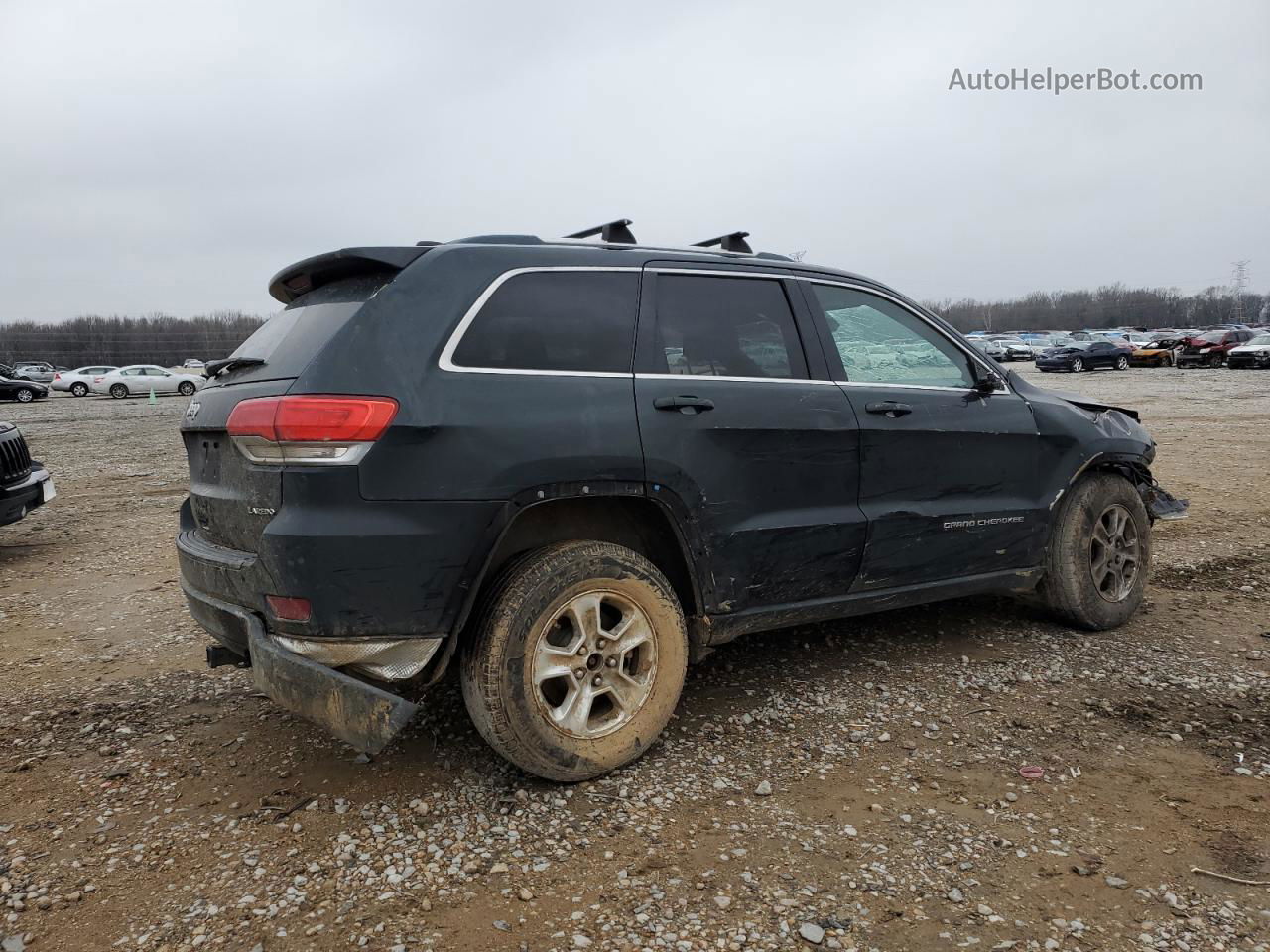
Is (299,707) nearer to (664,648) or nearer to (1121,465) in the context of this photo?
(664,648)

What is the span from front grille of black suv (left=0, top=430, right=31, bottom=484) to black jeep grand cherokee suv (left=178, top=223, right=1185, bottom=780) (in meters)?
4.13

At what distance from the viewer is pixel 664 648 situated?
3.19 m

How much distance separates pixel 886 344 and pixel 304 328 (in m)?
2.48

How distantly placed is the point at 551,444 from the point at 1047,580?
2.90 metres

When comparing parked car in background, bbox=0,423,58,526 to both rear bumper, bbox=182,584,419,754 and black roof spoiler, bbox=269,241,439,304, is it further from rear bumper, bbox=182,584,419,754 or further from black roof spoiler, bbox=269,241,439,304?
rear bumper, bbox=182,584,419,754

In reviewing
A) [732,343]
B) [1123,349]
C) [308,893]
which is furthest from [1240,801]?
[1123,349]

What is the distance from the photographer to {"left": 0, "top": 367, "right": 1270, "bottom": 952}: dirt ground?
2369 mm

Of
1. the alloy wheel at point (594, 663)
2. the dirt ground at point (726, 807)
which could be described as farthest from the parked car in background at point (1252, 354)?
the alloy wheel at point (594, 663)

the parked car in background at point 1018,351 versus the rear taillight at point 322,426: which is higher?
the parked car in background at point 1018,351

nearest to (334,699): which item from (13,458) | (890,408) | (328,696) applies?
(328,696)

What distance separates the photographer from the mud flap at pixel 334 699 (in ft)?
8.70

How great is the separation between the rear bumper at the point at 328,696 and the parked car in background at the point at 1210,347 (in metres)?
38.9

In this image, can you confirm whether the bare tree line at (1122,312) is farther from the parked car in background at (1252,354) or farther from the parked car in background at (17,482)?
the parked car in background at (17,482)

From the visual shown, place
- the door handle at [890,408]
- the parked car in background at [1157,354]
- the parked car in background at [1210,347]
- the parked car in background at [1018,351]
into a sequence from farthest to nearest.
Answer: the parked car in background at [1018,351]
the parked car in background at [1157,354]
the parked car in background at [1210,347]
the door handle at [890,408]
